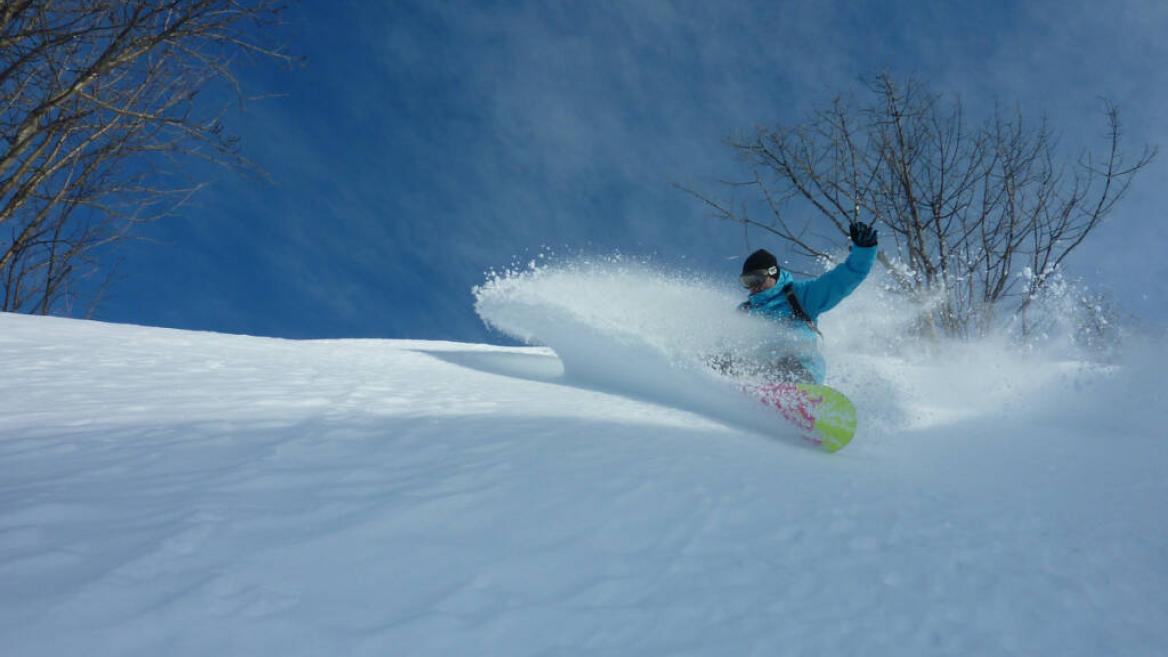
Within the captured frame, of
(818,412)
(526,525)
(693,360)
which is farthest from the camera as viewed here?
(693,360)

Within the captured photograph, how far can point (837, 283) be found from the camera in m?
4.77

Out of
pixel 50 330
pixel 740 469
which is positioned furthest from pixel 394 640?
pixel 50 330

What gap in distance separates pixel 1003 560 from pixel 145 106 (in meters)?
8.71

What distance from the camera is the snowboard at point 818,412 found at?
337cm

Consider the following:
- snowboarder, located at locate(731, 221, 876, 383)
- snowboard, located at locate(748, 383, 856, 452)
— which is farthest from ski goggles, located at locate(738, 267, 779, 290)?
snowboard, located at locate(748, 383, 856, 452)

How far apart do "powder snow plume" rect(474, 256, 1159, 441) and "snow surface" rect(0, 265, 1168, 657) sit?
0.33 meters

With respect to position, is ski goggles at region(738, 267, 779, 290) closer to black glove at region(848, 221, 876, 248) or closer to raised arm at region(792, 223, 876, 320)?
raised arm at region(792, 223, 876, 320)

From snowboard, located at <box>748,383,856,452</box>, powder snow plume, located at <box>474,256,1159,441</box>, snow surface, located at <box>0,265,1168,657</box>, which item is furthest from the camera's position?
powder snow plume, located at <box>474,256,1159,441</box>

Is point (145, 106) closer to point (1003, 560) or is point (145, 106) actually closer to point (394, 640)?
point (394, 640)

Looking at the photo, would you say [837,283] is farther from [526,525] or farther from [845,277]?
[526,525]

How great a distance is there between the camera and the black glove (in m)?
4.59

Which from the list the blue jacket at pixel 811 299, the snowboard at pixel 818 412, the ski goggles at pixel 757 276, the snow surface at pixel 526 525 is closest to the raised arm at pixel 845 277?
the blue jacket at pixel 811 299

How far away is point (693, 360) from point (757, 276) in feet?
3.79

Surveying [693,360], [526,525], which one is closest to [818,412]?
[693,360]
